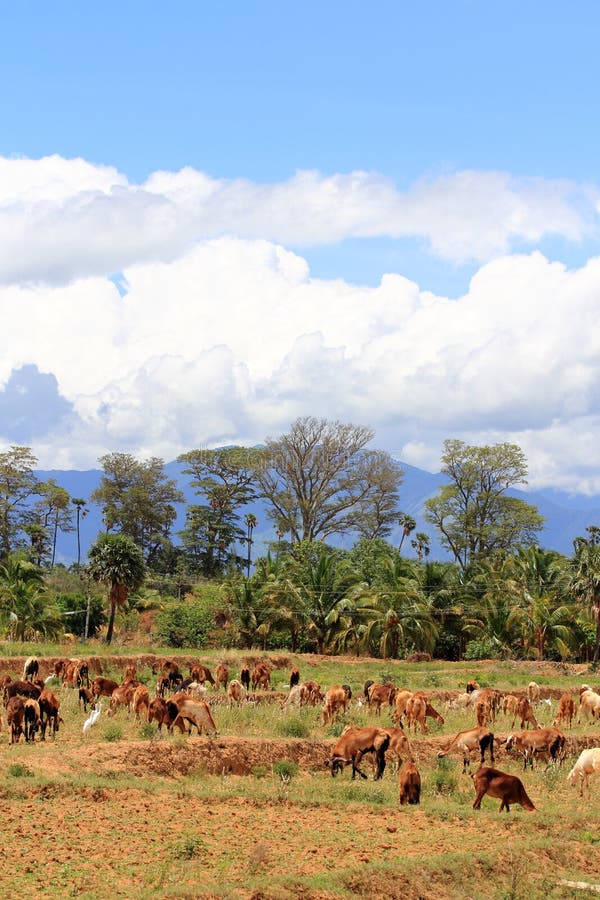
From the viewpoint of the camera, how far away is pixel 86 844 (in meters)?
17.5

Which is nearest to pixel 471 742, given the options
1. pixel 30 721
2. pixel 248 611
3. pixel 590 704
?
pixel 590 704

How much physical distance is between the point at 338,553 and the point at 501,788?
48.4 meters

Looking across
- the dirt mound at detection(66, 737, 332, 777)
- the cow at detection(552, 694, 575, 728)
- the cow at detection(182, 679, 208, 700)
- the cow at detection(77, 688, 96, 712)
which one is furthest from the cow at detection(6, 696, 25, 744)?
the cow at detection(552, 694, 575, 728)

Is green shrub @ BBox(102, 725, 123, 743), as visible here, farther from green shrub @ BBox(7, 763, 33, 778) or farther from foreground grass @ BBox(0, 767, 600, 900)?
green shrub @ BBox(7, 763, 33, 778)

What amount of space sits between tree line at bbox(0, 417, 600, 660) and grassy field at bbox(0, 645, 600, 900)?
29525 mm

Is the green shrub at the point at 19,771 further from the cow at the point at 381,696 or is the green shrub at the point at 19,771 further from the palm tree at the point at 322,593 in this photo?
the palm tree at the point at 322,593

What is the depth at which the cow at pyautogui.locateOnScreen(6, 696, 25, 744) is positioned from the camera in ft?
84.4

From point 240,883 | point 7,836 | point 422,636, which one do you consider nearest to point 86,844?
point 7,836

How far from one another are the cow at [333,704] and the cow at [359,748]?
6.64 meters

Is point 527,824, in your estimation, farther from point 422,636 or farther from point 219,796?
point 422,636

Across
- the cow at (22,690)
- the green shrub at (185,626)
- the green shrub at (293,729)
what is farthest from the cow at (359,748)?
the green shrub at (185,626)

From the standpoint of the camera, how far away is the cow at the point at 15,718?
25.7 metres

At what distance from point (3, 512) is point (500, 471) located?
136 feet

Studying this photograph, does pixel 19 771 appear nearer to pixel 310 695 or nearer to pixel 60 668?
pixel 310 695
